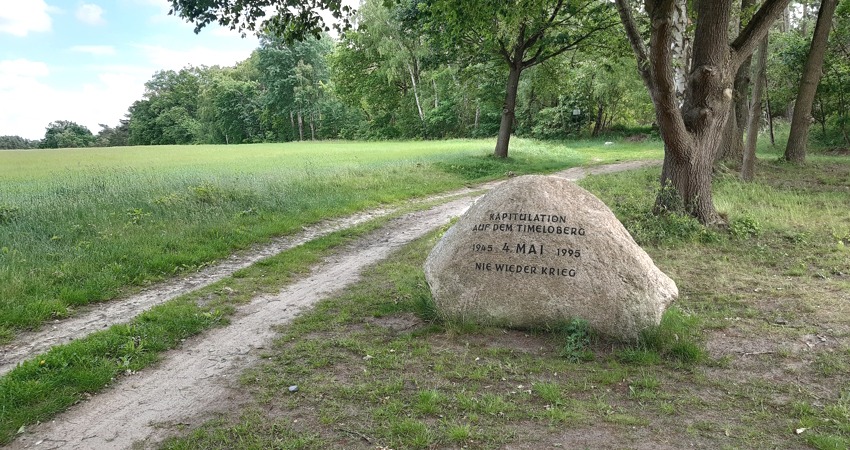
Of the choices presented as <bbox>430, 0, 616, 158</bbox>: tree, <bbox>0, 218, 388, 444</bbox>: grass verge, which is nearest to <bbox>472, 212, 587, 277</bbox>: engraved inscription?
<bbox>0, 218, 388, 444</bbox>: grass verge

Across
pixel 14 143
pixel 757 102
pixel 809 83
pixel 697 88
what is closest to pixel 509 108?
pixel 809 83

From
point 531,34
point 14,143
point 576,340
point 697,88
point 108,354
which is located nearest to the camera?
point 576,340

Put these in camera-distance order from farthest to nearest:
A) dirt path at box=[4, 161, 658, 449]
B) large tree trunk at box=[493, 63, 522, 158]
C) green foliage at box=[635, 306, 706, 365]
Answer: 1. large tree trunk at box=[493, 63, 522, 158]
2. green foliage at box=[635, 306, 706, 365]
3. dirt path at box=[4, 161, 658, 449]

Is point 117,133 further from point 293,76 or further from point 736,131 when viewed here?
point 736,131

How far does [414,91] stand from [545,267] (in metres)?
52.8

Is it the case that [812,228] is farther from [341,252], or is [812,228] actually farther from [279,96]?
[279,96]

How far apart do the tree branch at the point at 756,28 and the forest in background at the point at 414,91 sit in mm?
6202

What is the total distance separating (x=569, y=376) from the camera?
16.6ft

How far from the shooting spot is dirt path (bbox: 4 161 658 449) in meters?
4.36

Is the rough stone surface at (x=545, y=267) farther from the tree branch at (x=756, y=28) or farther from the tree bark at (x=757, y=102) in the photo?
the tree bark at (x=757, y=102)

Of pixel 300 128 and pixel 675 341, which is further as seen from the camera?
pixel 300 128

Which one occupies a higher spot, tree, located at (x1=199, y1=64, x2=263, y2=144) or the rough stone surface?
tree, located at (x1=199, y1=64, x2=263, y2=144)

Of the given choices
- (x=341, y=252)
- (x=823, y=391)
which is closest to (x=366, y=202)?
(x=341, y=252)

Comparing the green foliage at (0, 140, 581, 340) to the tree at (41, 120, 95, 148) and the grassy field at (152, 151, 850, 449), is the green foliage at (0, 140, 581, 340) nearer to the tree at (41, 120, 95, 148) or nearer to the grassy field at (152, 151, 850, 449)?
the grassy field at (152, 151, 850, 449)
